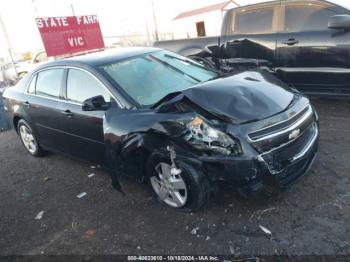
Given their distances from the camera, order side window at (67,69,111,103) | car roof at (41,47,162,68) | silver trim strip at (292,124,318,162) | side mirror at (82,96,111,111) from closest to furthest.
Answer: silver trim strip at (292,124,318,162) < side mirror at (82,96,111,111) < side window at (67,69,111,103) < car roof at (41,47,162,68)

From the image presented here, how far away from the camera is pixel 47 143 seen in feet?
16.5

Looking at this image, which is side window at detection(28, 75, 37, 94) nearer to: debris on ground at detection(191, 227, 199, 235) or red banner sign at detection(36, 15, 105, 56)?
debris on ground at detection(191, 227, 199, 235)

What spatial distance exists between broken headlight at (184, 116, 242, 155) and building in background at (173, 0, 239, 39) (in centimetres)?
2641

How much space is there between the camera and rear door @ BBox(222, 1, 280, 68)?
5992 mm

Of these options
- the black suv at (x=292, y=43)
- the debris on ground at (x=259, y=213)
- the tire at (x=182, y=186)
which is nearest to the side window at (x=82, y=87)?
A: the tire at (x=182, y=186)

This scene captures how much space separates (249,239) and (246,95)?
1.35 m

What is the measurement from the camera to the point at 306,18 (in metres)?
5.68

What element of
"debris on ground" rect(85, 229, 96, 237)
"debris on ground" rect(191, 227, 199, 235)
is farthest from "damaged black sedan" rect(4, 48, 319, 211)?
"debris on ground" rect(85, 229, 96, 237)

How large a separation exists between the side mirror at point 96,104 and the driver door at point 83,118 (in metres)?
0.10

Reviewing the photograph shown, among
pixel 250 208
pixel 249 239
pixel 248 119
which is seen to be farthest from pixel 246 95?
pixel 249 239

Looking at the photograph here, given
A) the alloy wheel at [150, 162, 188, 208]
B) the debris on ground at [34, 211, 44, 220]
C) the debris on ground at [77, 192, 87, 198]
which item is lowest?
the debris on ground at [77, 192, 87, 198]

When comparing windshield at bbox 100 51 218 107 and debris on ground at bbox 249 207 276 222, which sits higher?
windshield at bbox 100 51 218 107

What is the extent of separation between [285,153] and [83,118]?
2.35m

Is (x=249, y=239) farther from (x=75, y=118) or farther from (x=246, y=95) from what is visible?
(x=75, y=118)
